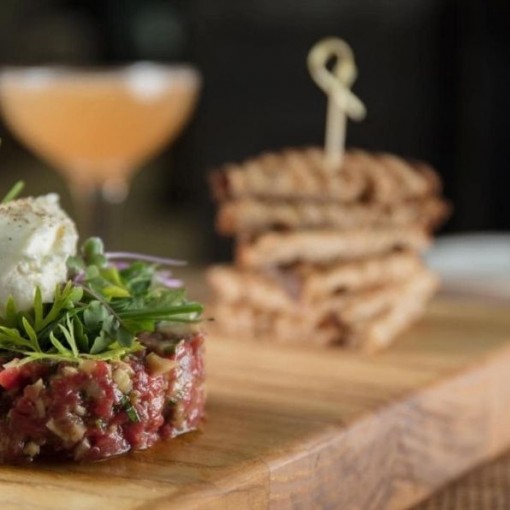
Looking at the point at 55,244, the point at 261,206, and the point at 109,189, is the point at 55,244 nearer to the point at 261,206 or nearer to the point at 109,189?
the point at 261,206

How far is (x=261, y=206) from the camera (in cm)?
243

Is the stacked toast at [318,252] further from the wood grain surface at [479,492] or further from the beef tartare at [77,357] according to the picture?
the beef tartare at [77,357]

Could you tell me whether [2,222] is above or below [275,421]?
above

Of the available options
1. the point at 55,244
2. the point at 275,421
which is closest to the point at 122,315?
the point at 55,244

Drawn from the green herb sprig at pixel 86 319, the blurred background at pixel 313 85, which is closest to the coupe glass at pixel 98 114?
the green herb sprig at pixel 86 319

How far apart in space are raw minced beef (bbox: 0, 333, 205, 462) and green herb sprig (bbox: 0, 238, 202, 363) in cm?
2

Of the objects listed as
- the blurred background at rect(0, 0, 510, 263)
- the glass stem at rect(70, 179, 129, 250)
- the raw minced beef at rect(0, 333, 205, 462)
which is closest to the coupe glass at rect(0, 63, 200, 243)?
the glass stem at rect(70, 179, 129, 250)

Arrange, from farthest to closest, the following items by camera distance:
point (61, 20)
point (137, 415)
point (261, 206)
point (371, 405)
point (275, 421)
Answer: point (61, 20), point (261, 206), point (371, 405), point (275, 421), point (137, 415)

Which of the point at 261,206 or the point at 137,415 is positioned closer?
the point at 137,415

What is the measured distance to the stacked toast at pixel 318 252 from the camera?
2354mm

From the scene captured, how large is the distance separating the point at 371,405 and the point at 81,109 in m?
1.72

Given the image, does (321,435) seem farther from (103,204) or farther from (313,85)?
(313,85)

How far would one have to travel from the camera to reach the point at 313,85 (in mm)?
6758

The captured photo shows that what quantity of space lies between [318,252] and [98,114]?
3.71ft
